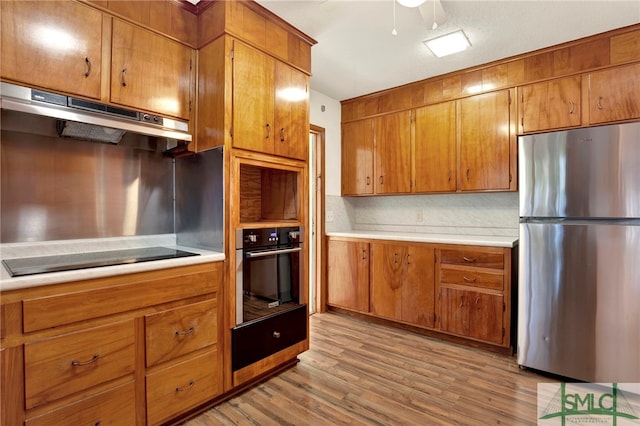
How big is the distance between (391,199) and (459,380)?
2.15 m

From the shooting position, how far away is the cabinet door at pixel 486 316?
8.39 feet

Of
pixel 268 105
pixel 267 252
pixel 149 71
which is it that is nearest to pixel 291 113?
pixel 268 105

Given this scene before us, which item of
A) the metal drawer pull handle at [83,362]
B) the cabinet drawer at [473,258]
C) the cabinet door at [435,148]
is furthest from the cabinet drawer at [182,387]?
the cabinet door at [435,148]

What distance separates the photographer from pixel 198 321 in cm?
181

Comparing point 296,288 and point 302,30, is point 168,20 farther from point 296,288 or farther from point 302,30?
point 296,288

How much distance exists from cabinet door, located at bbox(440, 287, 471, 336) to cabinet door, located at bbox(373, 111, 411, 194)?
3.81 ft

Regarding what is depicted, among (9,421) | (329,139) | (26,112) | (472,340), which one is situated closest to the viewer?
(9,421)

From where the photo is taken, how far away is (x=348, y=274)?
3.49 metres

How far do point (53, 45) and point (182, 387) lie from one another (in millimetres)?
1904

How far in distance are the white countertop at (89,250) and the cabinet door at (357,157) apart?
217 cm

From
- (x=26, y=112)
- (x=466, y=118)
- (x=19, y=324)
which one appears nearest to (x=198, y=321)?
(x=19, y=324)

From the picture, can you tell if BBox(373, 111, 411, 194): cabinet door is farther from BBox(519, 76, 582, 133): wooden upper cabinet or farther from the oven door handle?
the oven door handle

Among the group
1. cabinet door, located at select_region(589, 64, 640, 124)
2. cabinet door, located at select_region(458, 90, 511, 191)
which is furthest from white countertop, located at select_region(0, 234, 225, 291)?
cabinet door, located at select_region(589, 64, 640, 124)

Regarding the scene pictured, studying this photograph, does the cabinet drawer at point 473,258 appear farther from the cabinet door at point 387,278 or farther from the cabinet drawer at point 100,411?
the cabinet drawer at point 100,411
